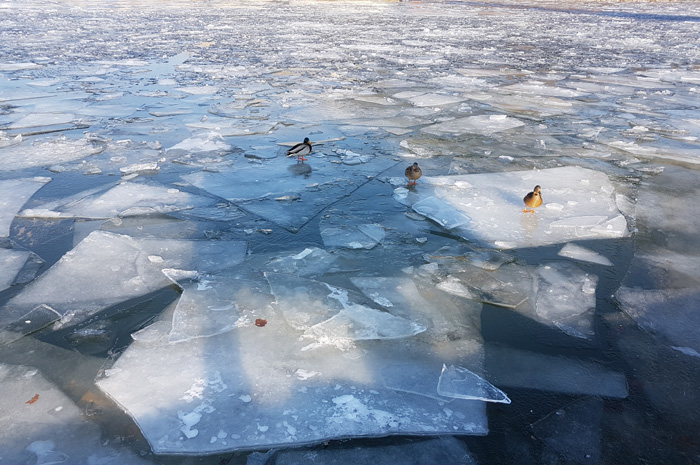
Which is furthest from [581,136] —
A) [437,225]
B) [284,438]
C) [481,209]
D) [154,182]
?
[284,438]

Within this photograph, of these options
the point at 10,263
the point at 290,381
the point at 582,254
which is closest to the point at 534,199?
the point at 582,254

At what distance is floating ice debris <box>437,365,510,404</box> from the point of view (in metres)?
2.47

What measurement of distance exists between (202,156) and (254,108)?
2.54 metres

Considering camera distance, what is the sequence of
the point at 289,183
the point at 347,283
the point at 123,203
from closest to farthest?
the point at 347,283
the point at 123,203
the point at 289,183

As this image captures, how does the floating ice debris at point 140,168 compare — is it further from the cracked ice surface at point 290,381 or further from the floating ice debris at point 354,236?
the cracked ice surface at point 290,381

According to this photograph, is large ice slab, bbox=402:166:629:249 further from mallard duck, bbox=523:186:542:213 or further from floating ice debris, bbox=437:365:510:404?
floating ice debris, bbox=437:365:510:404

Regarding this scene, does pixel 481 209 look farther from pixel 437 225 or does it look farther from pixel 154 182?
pixel 154 182

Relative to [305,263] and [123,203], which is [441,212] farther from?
[123,203]

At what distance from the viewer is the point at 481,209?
4.58m

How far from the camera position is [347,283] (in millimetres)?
3438

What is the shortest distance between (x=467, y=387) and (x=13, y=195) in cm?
479

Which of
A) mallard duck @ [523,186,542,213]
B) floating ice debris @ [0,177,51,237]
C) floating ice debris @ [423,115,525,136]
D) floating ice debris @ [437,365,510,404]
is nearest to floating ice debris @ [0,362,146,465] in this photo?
floating ice debris @ [437,365,510,404]

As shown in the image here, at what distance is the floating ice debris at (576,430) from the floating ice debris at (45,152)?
597 centimetres

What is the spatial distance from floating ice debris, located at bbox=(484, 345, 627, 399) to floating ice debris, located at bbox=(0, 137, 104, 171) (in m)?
5.59
